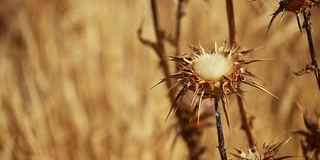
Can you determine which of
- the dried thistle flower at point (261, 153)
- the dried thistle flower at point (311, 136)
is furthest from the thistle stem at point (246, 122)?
the dried thistle flower at point (261, 153)

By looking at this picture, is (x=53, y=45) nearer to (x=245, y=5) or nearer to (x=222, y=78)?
(x=245, y=5)

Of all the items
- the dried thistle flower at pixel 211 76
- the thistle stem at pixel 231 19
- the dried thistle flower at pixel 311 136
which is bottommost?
the dried thistle flower at pixel 311 136

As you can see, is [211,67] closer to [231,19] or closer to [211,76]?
[211,76]

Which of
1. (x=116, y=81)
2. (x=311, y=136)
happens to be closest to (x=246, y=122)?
(x=311, y=136)

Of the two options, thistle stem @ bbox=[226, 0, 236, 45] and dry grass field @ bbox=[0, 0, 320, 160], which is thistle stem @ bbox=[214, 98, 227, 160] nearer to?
thistle stem @ bbox=[226, 0, 236, 45]

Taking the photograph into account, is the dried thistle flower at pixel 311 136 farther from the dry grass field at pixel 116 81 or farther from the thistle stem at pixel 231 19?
the dry grass field at pixel 116 81

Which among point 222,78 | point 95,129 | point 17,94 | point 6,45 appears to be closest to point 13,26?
point 6,45

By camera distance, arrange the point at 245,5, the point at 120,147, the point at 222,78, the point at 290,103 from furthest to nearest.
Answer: the point at 245,5 → the point at 290,103 → the point at 120,147 → the point at 222,78
